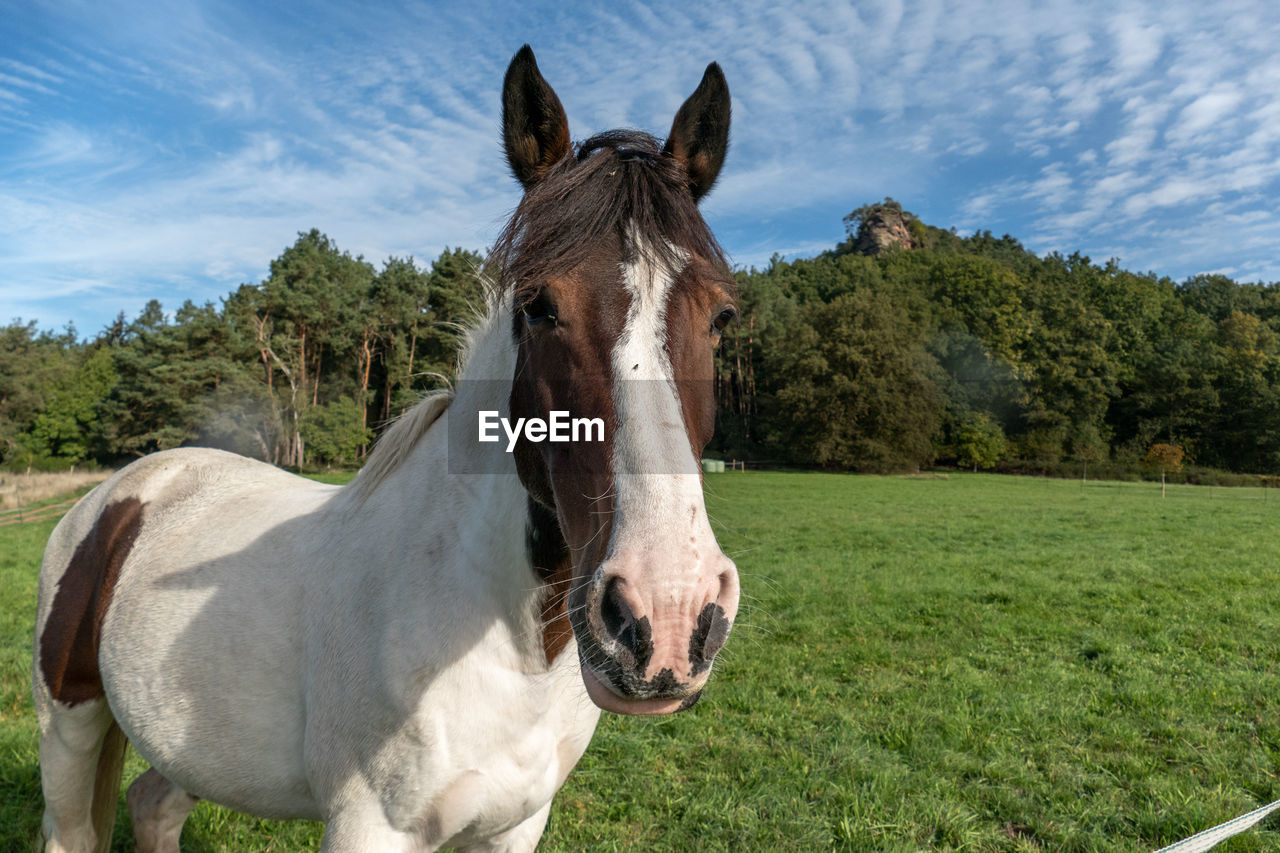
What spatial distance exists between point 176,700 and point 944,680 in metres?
6.07

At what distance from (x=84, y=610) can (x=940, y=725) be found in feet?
17.9

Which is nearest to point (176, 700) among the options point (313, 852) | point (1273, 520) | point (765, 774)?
point (313, 852)

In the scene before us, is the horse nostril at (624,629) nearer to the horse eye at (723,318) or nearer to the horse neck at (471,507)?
the horse neck at (471,507)

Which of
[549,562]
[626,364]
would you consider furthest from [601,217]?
[549,562]

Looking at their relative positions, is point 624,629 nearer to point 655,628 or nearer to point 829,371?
point 655,628

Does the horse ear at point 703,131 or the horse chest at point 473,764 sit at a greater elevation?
the horse ear at point 703,131

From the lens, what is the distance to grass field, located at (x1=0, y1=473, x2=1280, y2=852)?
148 inches

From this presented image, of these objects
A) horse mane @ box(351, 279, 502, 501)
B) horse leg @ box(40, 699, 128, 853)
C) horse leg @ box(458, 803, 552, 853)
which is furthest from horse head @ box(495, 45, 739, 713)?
horse leg @ box(40, 699, 128, 853)

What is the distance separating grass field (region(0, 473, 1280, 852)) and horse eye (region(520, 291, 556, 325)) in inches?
29.5

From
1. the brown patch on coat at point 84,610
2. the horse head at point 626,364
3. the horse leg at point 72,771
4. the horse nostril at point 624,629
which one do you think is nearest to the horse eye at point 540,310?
the horse head at point 626,364

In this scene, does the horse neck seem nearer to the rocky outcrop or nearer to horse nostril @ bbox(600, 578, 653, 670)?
horse nostril @ bbox(600, 578, 653, 670)

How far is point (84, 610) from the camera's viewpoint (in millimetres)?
2691

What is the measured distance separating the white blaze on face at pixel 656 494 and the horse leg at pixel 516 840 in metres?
1.36

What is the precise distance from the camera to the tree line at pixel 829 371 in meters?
37.6
